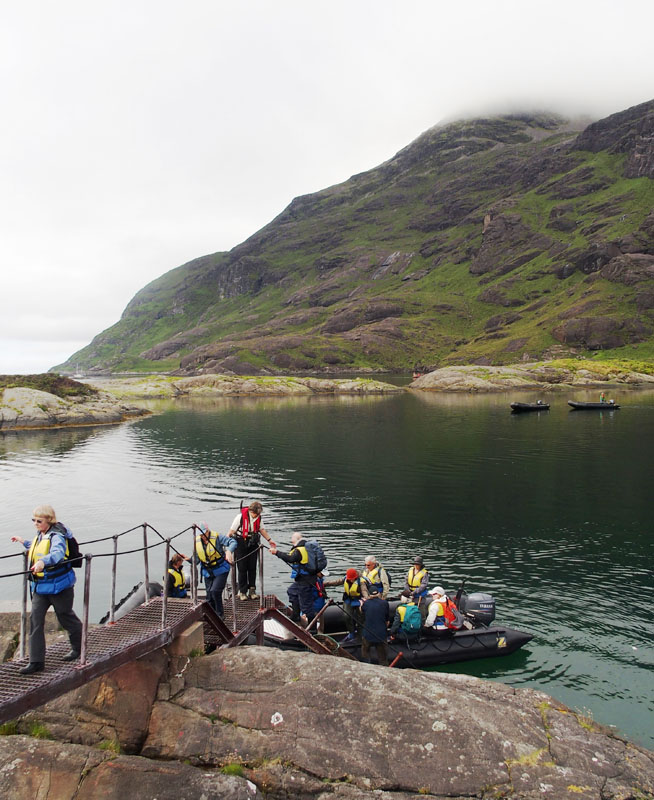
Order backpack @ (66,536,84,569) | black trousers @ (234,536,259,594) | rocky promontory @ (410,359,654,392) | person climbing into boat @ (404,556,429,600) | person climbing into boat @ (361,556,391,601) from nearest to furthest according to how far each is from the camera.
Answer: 1. backpack @ (66,536,84,569)
2. black trousers @ (234,536,259,594)
3. person climbing into boat @ (361,556,391,601)
4. person climbing into boat @ (404,556,429,600)
5. rocky promontory @ (410,359,654,392)

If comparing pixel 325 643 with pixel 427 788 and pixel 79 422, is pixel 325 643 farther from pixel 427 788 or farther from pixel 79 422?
pixel 79 422

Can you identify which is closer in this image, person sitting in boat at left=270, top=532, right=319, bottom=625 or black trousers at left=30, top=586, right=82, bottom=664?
black trousers at left=30, top=586, right=82, bottom=664

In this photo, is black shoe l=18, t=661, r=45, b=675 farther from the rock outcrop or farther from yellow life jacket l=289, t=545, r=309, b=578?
the rock outcrop

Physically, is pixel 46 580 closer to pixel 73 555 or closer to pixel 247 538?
pixel 73 555

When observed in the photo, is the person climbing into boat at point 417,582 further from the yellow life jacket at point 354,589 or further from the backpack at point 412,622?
the yellow life jacket at point 354,589

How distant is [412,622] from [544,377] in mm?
146373

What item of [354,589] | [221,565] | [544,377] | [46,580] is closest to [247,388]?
[544,377]

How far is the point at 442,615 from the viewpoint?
17547 millimetres

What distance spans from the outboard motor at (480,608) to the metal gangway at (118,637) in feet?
20.7

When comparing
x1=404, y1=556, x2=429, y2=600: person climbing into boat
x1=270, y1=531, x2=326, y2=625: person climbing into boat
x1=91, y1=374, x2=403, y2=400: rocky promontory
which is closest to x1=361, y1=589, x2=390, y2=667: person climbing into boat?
x1=270, y1=531, x2=326, y2=625: person climbing into boat

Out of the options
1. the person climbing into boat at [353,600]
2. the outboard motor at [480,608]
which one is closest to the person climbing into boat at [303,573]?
→ the person climbing into boat at [353,600]

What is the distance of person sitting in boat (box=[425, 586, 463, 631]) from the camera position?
17469 mm

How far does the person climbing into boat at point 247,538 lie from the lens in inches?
601

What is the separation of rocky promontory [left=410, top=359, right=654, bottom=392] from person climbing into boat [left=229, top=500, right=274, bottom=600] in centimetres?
12934
